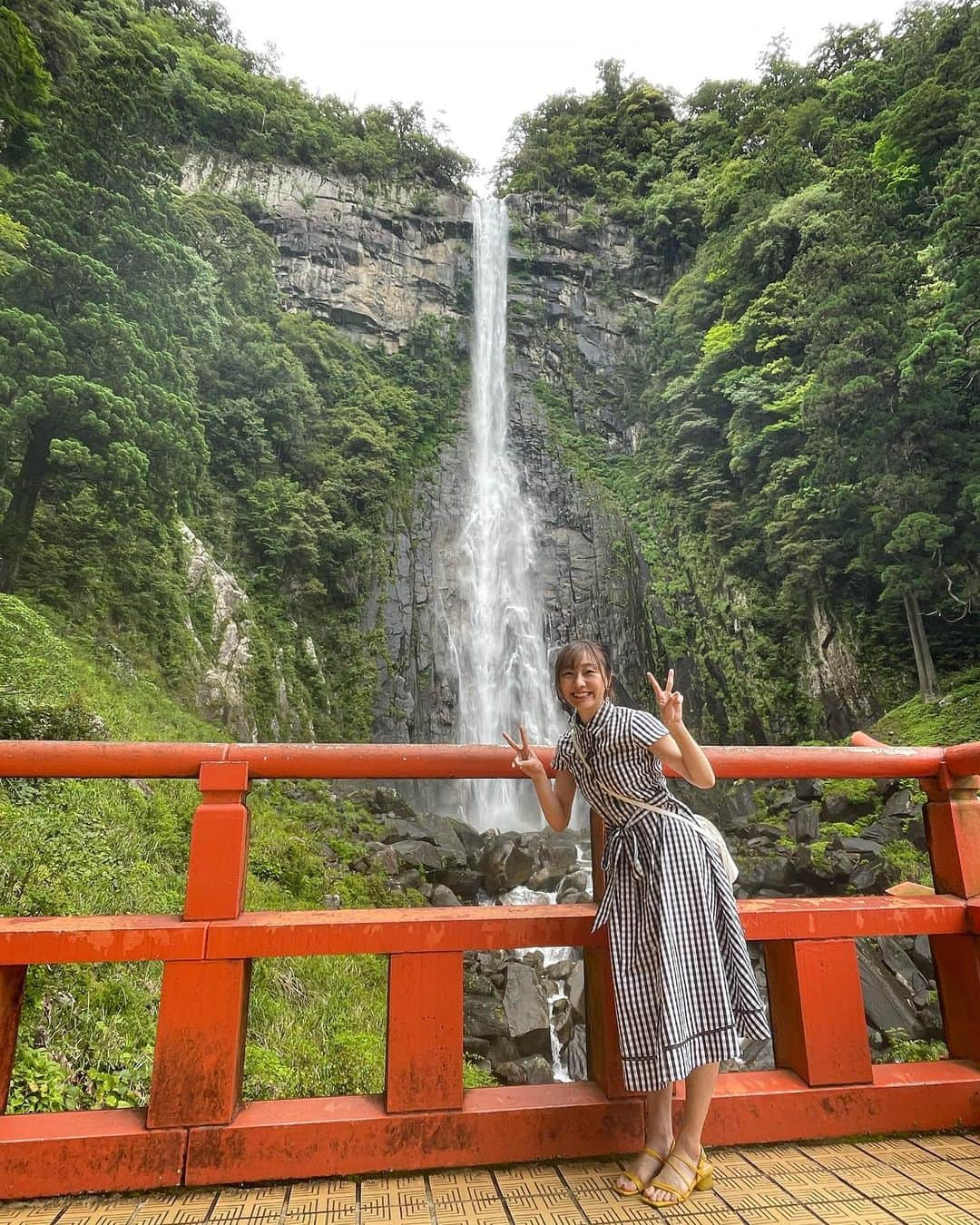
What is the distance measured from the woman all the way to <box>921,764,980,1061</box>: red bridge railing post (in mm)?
855

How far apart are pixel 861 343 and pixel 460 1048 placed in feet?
48.6

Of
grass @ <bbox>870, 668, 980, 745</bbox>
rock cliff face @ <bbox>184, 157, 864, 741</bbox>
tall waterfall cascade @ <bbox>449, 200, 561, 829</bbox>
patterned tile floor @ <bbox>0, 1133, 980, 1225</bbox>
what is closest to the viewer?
patterned tile floor @ <bbox>0, 1133, 980, 1225</bbox>

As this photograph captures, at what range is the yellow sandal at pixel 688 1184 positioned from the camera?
5.08ft

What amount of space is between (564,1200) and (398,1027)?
1.72 feet

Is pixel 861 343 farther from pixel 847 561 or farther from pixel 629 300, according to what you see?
pixel 629 300

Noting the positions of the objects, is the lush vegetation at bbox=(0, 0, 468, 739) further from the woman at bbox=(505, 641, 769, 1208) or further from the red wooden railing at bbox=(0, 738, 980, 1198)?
the woman at bbox=(505, 641, 769, 1208)

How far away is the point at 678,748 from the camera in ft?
5.31

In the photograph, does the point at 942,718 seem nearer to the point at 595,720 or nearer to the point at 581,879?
the point at 581,879

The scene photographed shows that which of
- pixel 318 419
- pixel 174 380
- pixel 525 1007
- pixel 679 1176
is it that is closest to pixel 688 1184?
pixel 679 1176

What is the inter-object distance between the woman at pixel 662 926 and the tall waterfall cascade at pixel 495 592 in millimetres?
12921

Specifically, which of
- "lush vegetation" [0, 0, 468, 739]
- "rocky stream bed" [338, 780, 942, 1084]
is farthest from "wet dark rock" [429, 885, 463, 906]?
"lush vegetation" [0, 0, 468, 739]

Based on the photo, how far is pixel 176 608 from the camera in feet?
40.3

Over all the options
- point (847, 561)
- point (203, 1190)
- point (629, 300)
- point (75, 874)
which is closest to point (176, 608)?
point (75, 874)

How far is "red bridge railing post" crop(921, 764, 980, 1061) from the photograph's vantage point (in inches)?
79.0
